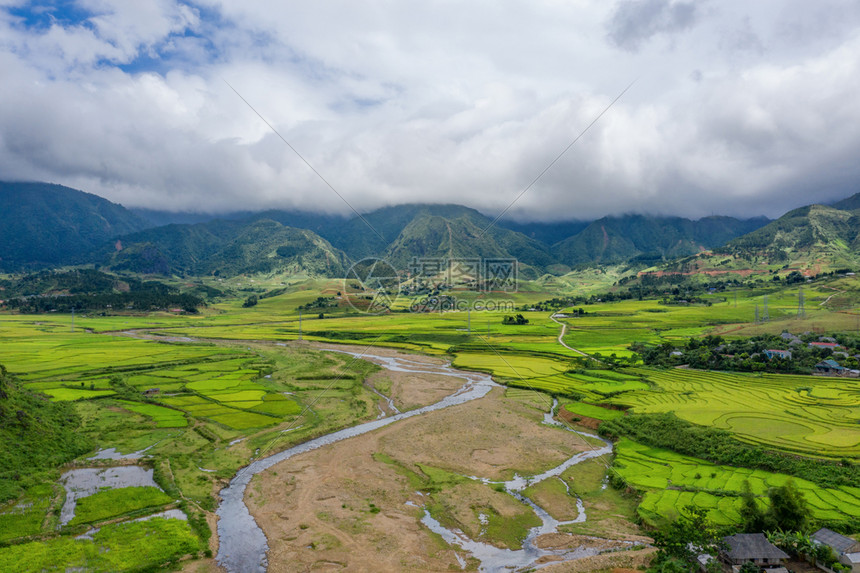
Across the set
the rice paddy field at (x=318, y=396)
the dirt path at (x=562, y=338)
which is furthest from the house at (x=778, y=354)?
the dirt path at (x=562, y=338)

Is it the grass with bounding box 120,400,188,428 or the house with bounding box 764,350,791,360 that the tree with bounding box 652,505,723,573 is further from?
the house with bounding box 764,350,791,360

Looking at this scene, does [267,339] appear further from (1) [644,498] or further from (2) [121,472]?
(1) [644,498]

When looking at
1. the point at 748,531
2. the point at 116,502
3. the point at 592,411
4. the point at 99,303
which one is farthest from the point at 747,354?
the point at 99,303

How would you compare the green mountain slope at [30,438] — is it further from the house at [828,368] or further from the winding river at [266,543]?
the house at [828,368]

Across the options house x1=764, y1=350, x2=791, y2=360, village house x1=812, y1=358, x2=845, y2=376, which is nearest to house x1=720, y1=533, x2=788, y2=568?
village house x1=812, y1=358, x2=845, y2=376

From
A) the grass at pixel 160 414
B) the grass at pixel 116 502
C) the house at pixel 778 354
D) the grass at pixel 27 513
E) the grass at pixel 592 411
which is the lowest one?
the grass at pixel 592 411

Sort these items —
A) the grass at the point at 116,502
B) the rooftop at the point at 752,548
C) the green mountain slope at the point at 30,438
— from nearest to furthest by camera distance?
1. the rooftop at the point at 752,548
2. the grass at the point at 116,502
3. the green mountain slope at the point at 30,438

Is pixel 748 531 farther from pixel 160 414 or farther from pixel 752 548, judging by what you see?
pixel 160 414
